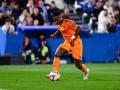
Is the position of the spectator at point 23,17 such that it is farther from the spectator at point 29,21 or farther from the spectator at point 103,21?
the spectator at point 103,21

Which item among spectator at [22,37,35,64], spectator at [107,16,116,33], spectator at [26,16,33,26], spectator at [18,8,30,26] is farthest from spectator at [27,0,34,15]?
spectator at [107,16,116,33]

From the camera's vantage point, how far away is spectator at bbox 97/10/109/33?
27938mm

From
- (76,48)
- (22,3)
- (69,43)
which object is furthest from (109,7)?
(76,48)

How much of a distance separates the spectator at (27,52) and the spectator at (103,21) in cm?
383

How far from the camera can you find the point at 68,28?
52.3 ft

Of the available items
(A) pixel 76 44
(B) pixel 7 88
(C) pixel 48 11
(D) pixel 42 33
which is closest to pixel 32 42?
(D) pixel 42 33

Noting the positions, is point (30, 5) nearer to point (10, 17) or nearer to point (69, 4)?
point (10, 17)

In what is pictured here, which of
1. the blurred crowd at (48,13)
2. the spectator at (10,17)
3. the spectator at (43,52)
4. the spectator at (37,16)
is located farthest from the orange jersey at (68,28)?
the spectator at (37,16)

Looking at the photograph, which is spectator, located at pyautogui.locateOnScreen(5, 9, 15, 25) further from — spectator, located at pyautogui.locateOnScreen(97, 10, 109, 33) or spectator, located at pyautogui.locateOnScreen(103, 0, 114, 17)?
spectator, located at pyautogui.locateOnScreen(103, 0, 114, 17)

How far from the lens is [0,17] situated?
89.6ft

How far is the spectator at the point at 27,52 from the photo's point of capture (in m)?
25.9

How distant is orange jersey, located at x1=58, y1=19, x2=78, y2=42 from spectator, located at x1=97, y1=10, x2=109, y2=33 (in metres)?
12.0

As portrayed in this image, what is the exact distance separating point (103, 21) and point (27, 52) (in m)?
4.51

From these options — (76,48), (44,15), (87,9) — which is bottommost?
(44,15)
